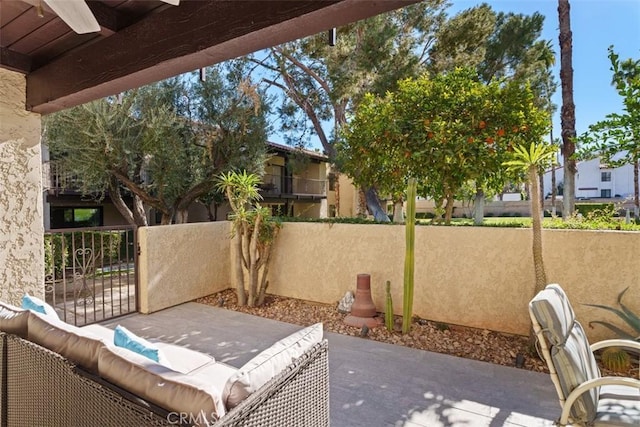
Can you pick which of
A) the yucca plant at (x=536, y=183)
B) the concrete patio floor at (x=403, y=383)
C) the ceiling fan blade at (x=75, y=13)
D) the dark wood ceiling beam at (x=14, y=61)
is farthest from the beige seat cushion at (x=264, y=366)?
the dark wood ceiling beam at (x=14, y=61)

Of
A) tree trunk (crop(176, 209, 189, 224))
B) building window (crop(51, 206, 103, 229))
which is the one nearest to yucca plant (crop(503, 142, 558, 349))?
tree trunk (crop(176, 209, 189, 224))

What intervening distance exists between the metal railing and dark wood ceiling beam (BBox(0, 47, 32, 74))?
12.1 m

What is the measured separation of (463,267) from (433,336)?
3.19 ft

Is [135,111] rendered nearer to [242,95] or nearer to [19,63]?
[242,95]

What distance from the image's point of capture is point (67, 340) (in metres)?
1.69

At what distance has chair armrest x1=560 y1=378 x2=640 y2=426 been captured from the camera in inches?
69.7

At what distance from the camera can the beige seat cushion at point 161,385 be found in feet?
4.04

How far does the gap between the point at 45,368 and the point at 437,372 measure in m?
3.15

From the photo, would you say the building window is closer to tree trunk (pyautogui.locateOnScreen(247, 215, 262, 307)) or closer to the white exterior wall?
tree trunk (pyautogui.locateOnScreen(247, 215, 262, 307))

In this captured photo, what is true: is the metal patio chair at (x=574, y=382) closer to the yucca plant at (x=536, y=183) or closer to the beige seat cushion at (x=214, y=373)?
the yucca plant at (x=536, y=183)

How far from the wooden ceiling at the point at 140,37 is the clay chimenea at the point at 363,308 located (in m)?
3.59

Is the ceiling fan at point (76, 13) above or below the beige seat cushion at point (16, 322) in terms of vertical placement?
above

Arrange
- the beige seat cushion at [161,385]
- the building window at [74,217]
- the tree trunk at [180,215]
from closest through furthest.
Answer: the beige seat cushion at [161,385] < the tree trunk at [180,215] < the building window at [74,217]

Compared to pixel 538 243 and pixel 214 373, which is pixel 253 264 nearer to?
pixel 214 373
